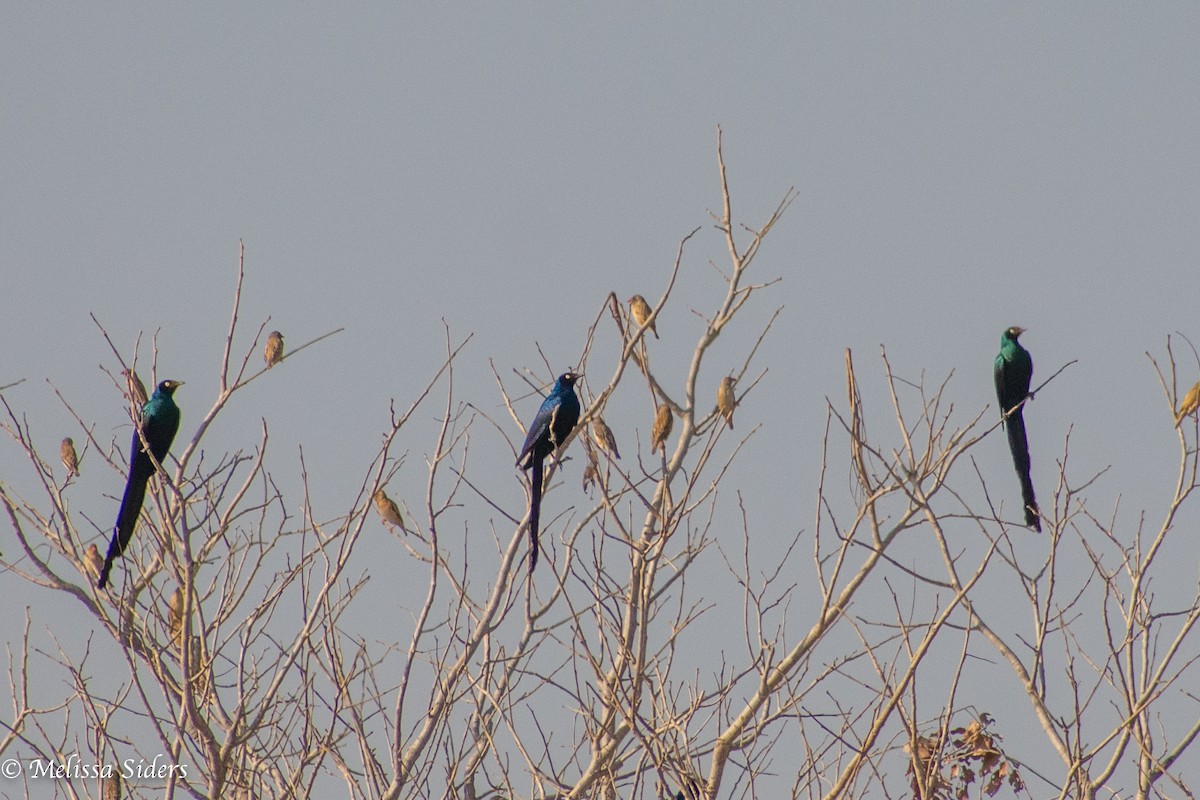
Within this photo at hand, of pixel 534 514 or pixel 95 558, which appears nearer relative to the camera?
pixel 534 514

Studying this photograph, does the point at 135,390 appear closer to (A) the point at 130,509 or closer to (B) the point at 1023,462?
(A) the point at 130,509

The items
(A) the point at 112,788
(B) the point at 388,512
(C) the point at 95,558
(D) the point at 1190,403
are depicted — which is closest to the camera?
(A) the point at 112,788

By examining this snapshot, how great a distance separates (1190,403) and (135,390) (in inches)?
173

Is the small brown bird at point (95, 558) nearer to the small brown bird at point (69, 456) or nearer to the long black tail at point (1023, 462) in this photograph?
the small brown bird at point (69, 456)

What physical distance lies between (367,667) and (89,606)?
1.16 m

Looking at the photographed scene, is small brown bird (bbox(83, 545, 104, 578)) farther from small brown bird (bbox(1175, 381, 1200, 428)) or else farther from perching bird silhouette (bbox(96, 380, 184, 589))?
small brown bird (bbox(1175, 381, 1200, 428))

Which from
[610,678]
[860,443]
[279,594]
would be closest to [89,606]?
[279,594]

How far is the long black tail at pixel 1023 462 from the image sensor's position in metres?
7.18

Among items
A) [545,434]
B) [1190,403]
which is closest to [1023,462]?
[1190,403]

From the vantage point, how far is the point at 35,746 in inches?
218

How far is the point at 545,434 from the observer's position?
7270mm

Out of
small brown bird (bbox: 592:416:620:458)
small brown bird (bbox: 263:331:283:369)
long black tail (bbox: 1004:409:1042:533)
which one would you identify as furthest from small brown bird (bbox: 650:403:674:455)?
small brown bird (bbox: 263:331:283:369)

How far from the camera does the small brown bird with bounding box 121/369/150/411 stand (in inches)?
248

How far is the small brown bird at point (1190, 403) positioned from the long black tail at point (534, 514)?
8.42 feet
